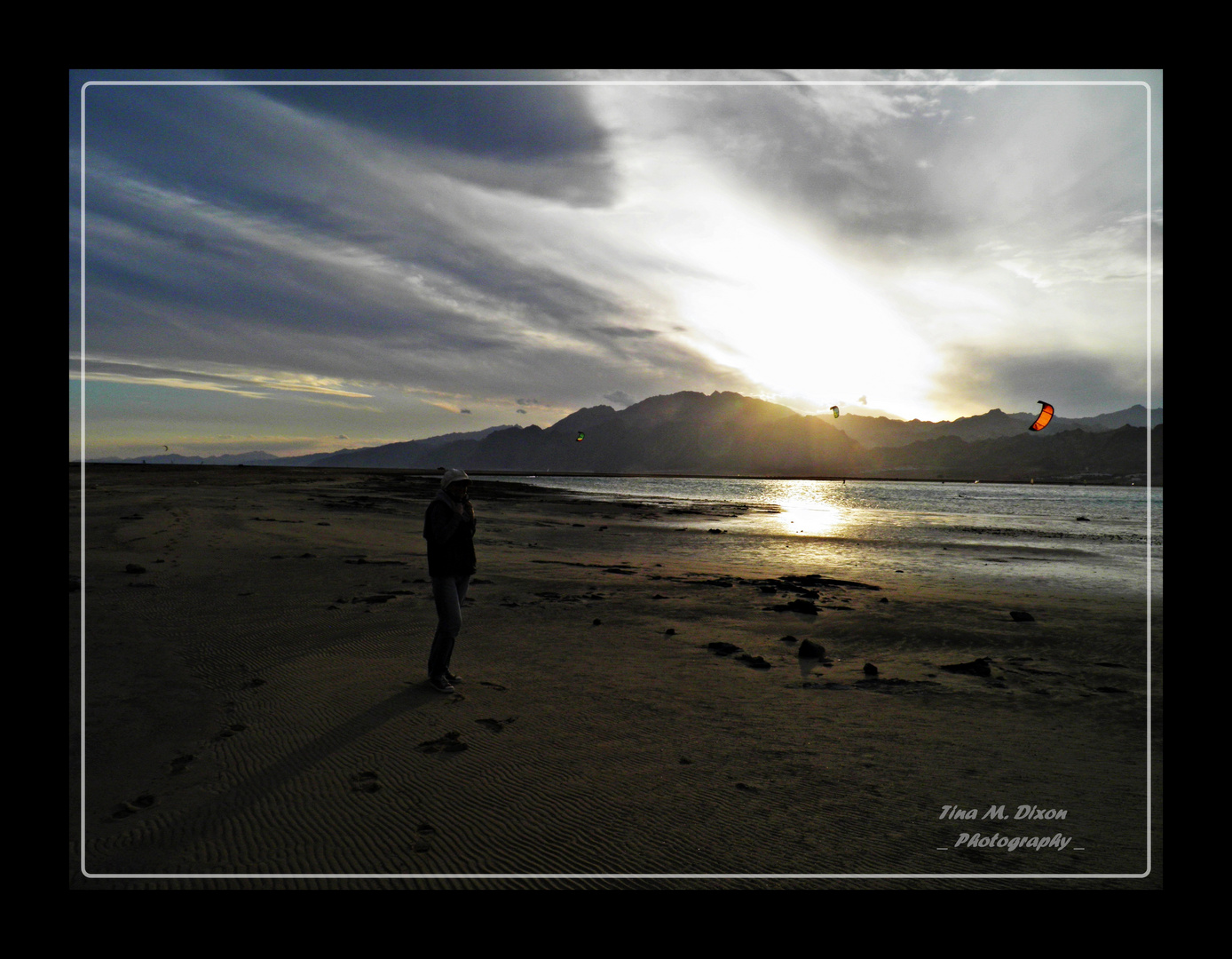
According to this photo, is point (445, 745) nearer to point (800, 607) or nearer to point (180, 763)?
point (180, 763)

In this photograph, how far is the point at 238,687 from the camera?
6711 mm

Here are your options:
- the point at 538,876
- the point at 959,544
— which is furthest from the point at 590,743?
the point at 959,544

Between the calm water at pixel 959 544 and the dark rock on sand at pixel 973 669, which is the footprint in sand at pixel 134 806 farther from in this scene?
the calm water at pixel 959 544

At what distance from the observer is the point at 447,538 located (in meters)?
6.30

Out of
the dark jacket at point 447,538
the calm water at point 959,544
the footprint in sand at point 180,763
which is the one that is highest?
the dark jacket at point 447,538

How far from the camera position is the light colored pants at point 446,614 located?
6.48 metres

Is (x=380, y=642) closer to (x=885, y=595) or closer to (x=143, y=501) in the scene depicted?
(x=885, y=595)

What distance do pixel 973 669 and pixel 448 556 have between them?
776 cm

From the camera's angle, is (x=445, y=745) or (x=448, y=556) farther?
A: (x=448, y=556)

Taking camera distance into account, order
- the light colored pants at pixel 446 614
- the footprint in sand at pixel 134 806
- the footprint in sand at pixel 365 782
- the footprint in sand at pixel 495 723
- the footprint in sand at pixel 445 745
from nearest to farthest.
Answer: the footprint in sand at pixel 134 806
the footprint in sand at pixel 365 782
the footprint in sand at pixel 445 745
the footprint in sand at pixel 495 723
the light colored pants at pixel 446 614

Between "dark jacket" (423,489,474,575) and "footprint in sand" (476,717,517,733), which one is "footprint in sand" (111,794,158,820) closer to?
"footprint in sand" (476,717,517,733)

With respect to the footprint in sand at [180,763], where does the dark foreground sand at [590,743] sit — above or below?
below

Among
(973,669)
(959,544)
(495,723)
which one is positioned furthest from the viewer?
(959,544)

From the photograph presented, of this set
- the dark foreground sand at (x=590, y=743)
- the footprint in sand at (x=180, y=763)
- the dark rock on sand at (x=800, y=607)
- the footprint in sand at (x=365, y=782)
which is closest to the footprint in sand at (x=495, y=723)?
the dark foreground sand at (x=590, y=743)
